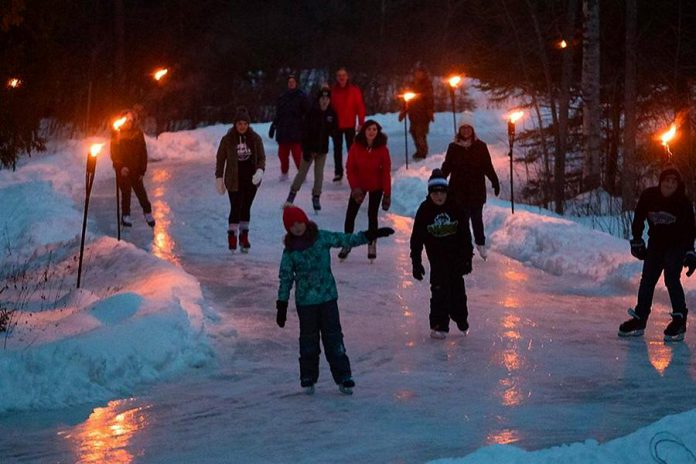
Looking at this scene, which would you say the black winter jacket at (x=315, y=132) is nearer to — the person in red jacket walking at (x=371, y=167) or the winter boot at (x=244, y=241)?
the winter boot at (x=244, y=241)

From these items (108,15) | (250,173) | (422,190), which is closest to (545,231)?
(250,173)

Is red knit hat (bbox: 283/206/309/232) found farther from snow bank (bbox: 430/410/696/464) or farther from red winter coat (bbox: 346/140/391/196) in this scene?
red winter coat (bbox: 346/140/391/196)

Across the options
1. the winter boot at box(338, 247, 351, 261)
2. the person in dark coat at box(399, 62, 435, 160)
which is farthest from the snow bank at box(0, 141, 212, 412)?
the person in dark coat at box(399, 62, 435, 160)

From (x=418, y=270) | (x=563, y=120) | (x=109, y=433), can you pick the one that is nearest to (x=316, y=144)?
(x=563, y=120)

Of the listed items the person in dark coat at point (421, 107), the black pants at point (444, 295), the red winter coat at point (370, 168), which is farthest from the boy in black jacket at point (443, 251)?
the person in dark coat at point (421, 107)

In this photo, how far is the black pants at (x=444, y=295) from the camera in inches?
468

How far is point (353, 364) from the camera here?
35.7 feet

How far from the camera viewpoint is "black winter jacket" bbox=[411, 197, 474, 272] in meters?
11.8

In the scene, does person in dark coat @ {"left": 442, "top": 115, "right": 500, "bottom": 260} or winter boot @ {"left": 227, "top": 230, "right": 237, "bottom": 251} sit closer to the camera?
person in dark coat @ {"left": 442, "top": 115, "right": 500, "bottom": 260}

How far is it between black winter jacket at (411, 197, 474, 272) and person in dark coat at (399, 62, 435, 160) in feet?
50.5

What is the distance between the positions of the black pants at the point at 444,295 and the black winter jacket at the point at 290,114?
34.7ft

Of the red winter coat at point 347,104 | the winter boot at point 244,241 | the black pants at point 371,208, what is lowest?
the winter boot at point 244,241

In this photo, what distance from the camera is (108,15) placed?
41.8 m

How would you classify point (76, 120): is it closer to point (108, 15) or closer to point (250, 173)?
point (108, 15)
